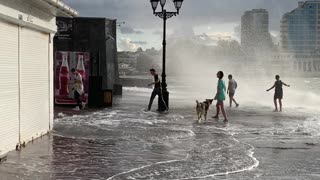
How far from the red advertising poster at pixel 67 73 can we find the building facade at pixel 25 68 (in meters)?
8.08

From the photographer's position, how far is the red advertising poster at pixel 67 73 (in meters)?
21.0

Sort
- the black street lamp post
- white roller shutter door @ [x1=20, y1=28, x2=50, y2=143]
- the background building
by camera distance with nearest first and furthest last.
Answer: white roller shutter door @ [x1=20, y1=28, x2=50, y2=143], the black street lamp post, the background building

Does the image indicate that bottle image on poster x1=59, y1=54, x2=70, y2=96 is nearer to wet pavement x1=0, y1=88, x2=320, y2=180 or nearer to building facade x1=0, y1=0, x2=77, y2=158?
wet pavement x1=0, y1=88, x2=320, y2=180

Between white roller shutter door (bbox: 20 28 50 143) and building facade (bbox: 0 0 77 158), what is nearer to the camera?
building facade (bbox: 0 0 77 158)

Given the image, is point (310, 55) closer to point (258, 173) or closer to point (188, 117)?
point (188, 117)

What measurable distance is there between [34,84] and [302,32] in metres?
84.2

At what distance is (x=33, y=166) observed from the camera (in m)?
8.47

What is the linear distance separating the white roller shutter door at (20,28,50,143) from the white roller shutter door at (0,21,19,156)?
1.29 feet

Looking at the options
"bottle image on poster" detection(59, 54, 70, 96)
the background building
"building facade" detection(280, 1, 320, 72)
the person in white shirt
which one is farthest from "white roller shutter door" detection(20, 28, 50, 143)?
"building facade" detection(280, 1, 320, 72)

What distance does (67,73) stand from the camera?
2092 cm

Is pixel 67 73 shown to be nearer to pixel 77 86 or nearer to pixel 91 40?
pixel 77 86

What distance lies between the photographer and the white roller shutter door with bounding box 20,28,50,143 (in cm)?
1062

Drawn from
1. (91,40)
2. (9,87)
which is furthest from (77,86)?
(91,40)

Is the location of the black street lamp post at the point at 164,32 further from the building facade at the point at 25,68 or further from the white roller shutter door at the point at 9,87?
the white roller shutter door at the point at 9,87
